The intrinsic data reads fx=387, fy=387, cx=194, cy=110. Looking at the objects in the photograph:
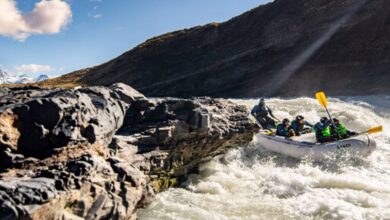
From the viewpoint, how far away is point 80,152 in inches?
248

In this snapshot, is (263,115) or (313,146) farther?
(263,115)

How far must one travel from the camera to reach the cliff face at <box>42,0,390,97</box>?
107 ft

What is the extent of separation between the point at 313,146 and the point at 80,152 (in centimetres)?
941

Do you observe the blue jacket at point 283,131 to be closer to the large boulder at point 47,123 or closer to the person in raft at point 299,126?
the person in raft at point 299,126

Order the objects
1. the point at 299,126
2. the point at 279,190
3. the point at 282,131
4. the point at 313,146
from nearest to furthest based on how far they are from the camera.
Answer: the point at 279,190 < the point at 313,146 < the point at 282,131 < the point at 299,126

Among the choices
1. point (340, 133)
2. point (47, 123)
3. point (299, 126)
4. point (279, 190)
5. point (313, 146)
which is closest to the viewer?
point (47, 123)

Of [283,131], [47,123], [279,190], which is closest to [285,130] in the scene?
[283,131]

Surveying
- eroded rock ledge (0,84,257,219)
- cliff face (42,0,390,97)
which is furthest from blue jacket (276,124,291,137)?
cliff face (42,0,390,97)

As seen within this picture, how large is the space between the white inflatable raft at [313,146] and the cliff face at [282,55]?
15.9 m

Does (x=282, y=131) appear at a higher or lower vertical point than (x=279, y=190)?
higher

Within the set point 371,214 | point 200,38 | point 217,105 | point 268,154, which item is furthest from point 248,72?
point 371,214

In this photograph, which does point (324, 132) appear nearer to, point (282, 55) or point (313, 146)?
point (313, 146)

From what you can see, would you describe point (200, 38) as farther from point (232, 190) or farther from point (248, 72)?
point (232, 190)

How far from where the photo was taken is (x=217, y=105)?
39.9ft
